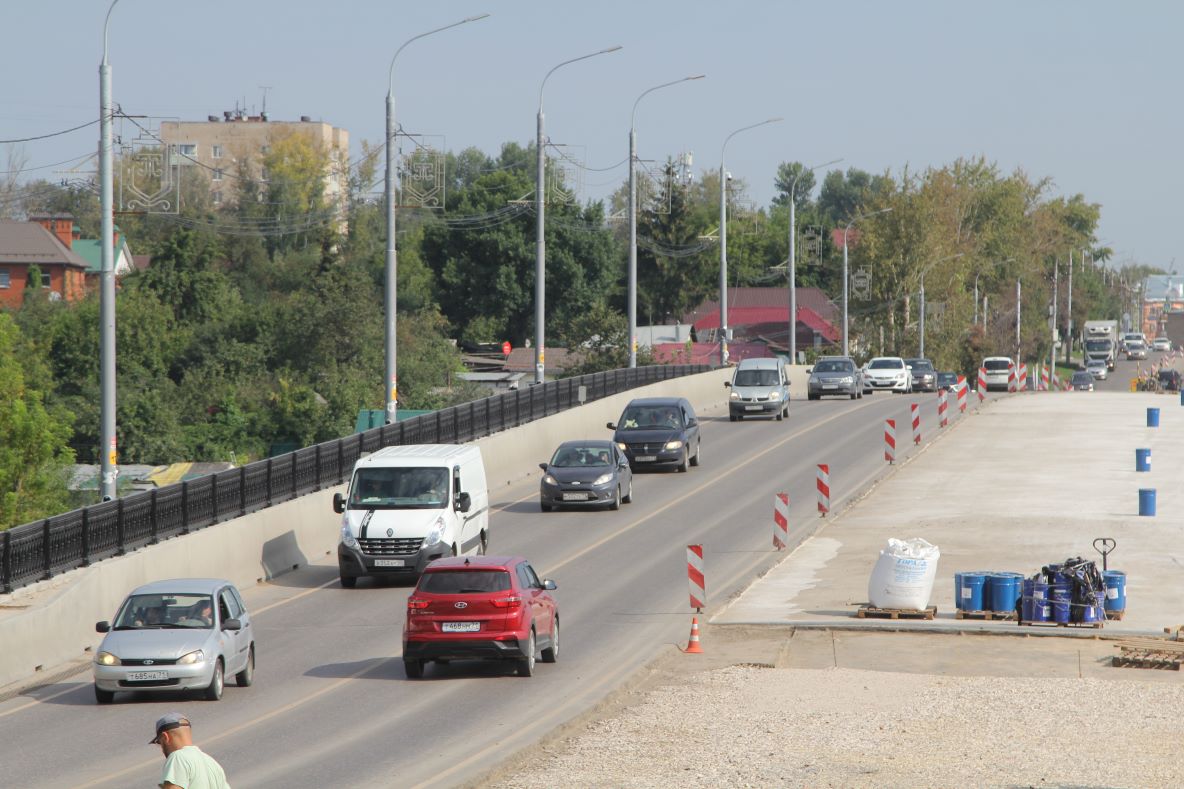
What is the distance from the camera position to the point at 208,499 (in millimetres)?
27734

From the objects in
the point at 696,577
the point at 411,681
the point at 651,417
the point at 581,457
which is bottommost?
the point at 411,681

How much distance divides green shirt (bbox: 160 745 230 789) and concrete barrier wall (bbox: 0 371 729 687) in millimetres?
12373

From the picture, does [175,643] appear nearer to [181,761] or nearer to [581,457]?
[181,761]

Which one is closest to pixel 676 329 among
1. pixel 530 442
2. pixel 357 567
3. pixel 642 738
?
pixel 530 442

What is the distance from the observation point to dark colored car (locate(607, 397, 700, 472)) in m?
41.1

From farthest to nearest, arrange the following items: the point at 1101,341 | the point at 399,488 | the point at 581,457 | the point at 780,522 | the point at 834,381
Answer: the point at 1101,341
the point at 834,381
the point at 581,457
the point at 780,522
the point at 399,488

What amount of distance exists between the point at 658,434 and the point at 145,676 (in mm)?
23696

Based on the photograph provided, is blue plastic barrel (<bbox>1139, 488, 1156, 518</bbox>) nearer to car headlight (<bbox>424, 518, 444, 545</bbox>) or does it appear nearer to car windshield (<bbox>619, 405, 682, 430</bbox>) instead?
car windshield (<bbox>619, 405, 682, 430</bbox>)

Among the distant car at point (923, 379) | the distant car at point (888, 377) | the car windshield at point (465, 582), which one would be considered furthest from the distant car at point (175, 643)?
the distant car at point (923, 379)

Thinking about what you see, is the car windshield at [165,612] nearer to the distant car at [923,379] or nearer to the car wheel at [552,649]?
the car wheel at [552,649]

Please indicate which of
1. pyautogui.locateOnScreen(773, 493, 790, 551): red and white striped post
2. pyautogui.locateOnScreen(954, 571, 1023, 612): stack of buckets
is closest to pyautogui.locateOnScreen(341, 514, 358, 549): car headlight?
pyautogui.locateOnScreen(773, 493, 790, 551): red and white striped post

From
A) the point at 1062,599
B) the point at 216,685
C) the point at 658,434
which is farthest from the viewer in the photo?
the point at 658,434

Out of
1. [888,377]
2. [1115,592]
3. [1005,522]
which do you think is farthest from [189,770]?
[888,377]

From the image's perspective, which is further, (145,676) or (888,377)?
(888,377)
